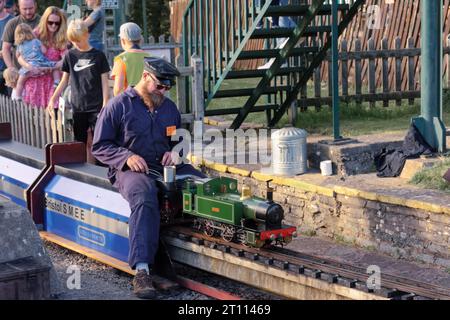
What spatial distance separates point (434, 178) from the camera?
29.5ft

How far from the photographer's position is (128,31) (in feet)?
33.0

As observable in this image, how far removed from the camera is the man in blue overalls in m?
7.83

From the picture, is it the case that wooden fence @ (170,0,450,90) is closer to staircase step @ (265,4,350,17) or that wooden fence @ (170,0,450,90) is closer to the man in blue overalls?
staircase step @ (265,4,350,17)

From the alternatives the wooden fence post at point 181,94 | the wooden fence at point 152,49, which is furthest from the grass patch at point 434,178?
the wooden fence at point 152,49

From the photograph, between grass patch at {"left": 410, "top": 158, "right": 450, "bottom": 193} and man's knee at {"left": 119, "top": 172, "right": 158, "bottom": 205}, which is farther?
grass patch at {"left": 410, "top": 158, "right": 450, "bottom": 193}

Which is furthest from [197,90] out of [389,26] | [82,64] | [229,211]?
[389,26]

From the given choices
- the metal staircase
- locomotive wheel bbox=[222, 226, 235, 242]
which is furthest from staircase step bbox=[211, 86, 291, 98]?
locomotive wheel bbox=[222, 226, 235, 242]

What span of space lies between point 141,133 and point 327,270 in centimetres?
204

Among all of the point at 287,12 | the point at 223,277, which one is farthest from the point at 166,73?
the point at 287,12

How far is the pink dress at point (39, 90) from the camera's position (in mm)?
12586

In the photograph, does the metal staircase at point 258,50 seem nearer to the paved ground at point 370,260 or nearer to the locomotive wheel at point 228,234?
the paved ground at point 370,260

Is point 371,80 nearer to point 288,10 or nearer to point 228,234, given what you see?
point 288,10

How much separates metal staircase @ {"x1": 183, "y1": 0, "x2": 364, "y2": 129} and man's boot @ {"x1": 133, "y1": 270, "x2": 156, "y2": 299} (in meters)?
4.97

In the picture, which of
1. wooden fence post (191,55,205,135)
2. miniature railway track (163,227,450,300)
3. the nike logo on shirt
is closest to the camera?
miniature railway track (163,227,450,300)
